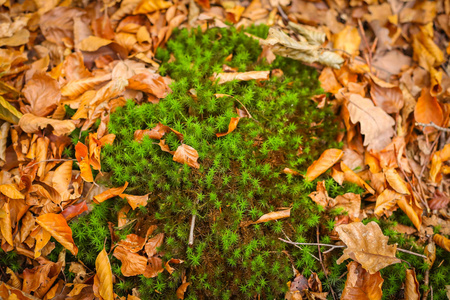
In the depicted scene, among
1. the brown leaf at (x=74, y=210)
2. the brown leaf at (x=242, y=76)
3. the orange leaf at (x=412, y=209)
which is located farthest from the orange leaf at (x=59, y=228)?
the orange leaf at (x=412, y=209)

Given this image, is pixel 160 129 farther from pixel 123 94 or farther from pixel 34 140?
pixel 34 140

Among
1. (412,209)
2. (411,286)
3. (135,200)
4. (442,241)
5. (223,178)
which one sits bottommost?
(411,286)

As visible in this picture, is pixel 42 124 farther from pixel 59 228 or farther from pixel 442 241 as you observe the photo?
pixel 442 241

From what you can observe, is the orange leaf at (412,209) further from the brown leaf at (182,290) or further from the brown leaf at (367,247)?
the brown leaf at (182,290)

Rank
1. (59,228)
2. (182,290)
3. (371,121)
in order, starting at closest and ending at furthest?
(182,290) < (59,228) < (371,121)

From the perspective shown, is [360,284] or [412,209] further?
[412,209]

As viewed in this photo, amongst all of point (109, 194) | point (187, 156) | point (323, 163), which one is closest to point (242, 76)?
point (187, 156)
